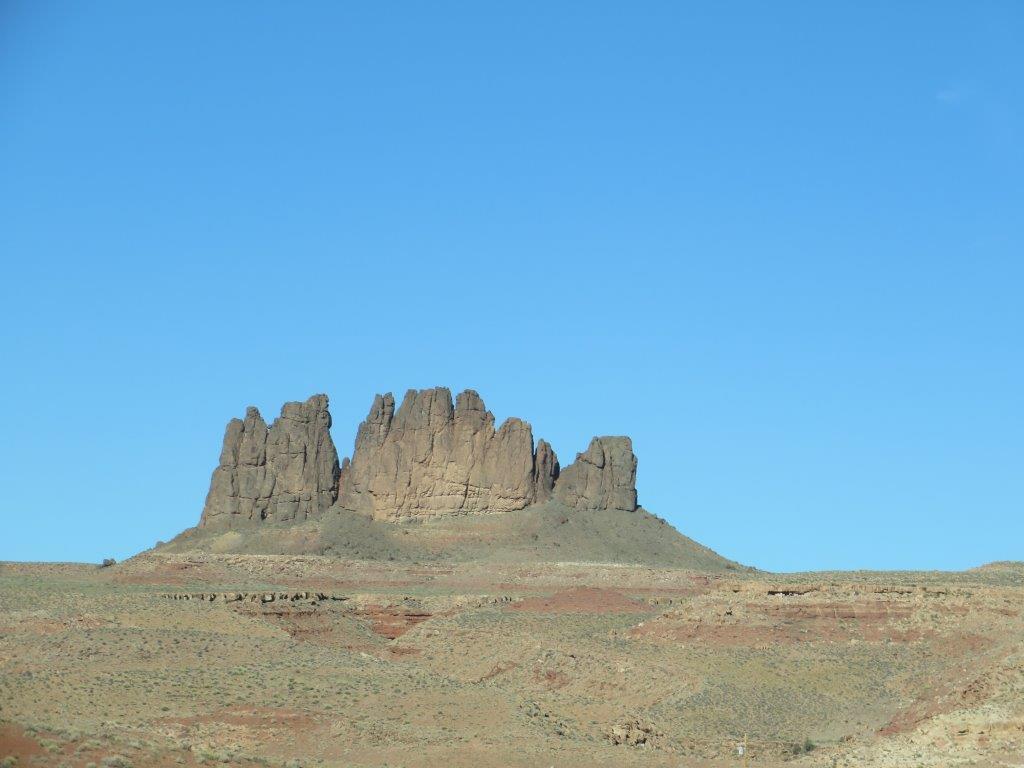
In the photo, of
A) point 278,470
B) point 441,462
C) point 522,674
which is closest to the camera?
point 522,674

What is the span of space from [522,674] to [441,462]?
193 feet

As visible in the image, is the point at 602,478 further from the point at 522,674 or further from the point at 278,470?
the point at 522,674

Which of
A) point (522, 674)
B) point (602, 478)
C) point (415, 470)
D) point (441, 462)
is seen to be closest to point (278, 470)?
point (415, 470)

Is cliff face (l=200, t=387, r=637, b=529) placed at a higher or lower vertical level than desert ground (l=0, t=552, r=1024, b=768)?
higher

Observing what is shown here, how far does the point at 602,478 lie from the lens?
135 metres

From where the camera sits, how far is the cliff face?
132125 millimetres

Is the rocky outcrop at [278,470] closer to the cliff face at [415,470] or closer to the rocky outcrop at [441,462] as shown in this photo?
the cliff face at [415,470]

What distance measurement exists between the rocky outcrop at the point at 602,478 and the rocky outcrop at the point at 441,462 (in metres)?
1.59

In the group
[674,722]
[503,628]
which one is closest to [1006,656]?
[674,722]

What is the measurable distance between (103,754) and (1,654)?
31.9 meters

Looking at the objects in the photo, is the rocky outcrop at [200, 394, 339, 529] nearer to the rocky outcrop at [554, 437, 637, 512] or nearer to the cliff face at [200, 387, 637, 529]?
the cliff face at [200, 387, 637, 529]

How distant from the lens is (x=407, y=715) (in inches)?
2518

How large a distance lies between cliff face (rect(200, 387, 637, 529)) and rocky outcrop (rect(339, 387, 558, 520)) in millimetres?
70

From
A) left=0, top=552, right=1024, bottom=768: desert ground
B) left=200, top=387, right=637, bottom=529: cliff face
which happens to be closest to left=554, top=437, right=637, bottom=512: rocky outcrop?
left=200, top=387, right=637, bottom=529: cliff face
